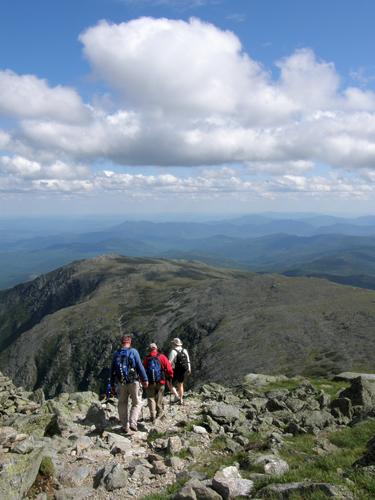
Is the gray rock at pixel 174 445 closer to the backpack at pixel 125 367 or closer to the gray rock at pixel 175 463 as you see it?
the gray rock at pixel 175 463

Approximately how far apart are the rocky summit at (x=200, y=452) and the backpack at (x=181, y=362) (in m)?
2.20

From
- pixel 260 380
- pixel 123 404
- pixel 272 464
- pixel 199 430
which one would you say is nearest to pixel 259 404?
pixel 199 430

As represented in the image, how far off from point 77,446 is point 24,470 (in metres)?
4.42

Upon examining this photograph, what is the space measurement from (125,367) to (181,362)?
576cm

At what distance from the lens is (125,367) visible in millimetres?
18797

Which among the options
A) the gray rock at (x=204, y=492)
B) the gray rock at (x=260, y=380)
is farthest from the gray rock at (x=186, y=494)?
the gray rock at (x=260, y=380)

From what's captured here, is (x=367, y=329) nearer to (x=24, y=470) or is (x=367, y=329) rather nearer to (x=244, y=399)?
(x=244, y=399)

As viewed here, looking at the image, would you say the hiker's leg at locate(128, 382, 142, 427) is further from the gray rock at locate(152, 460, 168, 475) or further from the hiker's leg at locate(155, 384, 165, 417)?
the gray rock at locate(152, 460, 168, 475)

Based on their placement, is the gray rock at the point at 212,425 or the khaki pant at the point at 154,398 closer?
the gray rock at the point at 212,425

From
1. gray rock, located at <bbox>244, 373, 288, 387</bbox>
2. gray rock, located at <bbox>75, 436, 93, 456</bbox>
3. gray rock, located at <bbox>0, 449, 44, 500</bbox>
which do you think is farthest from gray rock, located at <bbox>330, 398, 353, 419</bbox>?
gray rock, located at <bbox>244, 373, 288, 387</bbox>

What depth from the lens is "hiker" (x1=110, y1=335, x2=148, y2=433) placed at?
61.7ft

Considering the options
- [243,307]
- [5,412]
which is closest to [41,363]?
[243,307]

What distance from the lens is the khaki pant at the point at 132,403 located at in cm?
1891

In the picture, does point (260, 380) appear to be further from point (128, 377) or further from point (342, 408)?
point (128, 377)
